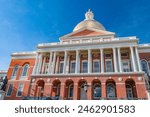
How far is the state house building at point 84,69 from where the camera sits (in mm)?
25922

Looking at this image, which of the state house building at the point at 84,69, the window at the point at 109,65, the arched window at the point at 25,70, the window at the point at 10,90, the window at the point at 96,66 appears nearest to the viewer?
the state house building at the point at 84,69

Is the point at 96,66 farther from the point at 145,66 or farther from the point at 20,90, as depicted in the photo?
the point at 20,90

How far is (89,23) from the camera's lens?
1518 inches

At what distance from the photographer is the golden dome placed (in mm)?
37675

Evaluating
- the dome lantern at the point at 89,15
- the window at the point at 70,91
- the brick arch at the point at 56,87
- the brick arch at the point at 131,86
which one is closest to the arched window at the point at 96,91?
the window at the point at 70,91

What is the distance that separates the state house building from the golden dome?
4.23 m

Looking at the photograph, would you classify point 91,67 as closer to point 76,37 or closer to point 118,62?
point 118,62

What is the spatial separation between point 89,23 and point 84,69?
45.4 feet

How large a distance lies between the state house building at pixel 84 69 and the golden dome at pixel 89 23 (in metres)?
4.23

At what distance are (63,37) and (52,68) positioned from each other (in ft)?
26.4

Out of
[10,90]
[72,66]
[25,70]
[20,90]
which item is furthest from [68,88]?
[10,90]

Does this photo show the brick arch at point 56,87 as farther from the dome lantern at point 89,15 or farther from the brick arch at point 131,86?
the dome lantern at point 89,15

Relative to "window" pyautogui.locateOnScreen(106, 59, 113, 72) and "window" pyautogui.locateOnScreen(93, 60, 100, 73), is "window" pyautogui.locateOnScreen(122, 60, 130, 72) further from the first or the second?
"window" pyautogui.locateOnScreen(93, 60, 100, 73)

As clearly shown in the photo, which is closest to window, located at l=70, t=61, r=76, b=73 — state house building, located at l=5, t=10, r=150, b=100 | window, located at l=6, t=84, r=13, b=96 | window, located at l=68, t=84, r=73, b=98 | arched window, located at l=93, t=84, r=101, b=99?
state house building, located at l=5, t=10, r=150, b=100
